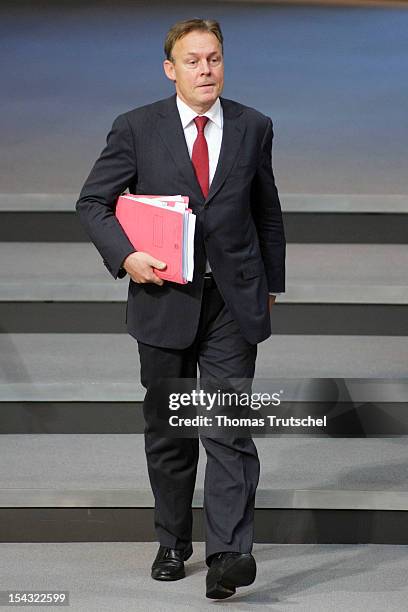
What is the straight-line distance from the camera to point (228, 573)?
8.77ft

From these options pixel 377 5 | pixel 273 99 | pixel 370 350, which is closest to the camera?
pixel 370 350

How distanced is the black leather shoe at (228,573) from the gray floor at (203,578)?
0.05 meters

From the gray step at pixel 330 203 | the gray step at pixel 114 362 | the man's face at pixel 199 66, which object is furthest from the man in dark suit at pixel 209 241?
the gray step at pixel 330 203

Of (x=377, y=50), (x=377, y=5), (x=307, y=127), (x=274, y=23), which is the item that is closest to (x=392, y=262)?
(x=307, y=127)

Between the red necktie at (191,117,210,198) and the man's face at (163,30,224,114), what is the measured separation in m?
0.06

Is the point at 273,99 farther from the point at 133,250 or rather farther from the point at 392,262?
the point at 133,250

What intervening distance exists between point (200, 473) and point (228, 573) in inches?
24.6

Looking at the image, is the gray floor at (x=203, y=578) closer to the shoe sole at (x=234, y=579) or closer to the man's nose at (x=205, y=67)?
the shoe sole at (x=234, y=579)

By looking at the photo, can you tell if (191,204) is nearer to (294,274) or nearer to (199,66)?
(199,66)

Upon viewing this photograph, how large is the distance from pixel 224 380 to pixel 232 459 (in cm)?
18

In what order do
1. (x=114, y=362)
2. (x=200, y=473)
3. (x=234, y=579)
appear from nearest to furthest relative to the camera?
(x=234, y=579), (x=200, y=473), (x=114, y=362)

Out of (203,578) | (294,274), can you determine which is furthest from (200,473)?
(294,274)

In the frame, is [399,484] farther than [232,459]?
Yes

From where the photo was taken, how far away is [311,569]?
2957 mm
